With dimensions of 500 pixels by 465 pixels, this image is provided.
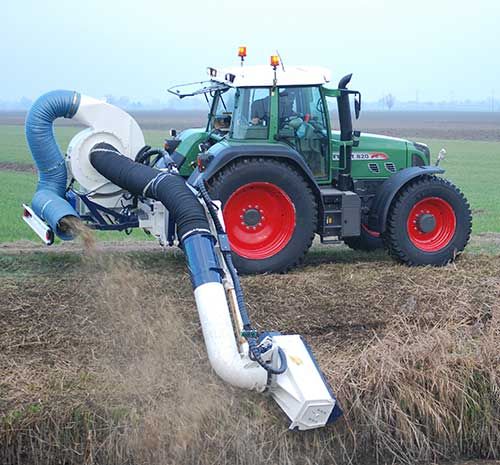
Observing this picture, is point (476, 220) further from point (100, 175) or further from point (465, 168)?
point (465, 168)

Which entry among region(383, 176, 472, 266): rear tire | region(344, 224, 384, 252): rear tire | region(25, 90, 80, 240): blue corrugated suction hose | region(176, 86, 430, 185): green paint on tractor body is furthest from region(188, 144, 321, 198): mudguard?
region(344, 224, 384, 252): rear tire

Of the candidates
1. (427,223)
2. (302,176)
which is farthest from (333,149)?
(427,223)

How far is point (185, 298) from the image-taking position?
26.6 feet

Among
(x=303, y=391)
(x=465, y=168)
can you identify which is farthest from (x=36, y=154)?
(x=465, y=168)

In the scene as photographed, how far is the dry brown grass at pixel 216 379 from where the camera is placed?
6.18m

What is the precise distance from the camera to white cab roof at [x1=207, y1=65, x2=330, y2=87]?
9344 millimetres

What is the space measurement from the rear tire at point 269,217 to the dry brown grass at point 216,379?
57cm

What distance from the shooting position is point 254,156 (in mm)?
9156

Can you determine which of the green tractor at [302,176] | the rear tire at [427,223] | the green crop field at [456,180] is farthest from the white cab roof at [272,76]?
the green crop field at [456,180]

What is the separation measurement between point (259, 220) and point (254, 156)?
28.5 inches

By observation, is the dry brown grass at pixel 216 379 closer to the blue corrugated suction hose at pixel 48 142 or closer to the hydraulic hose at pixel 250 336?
the hydraulic hose at pixel 250 336

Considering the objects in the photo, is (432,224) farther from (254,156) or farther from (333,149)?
(254,156)

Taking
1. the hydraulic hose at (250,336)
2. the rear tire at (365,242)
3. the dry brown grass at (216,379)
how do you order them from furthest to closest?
the rear tire at (365,242) < the dry brown grass at (216,379) < the hydraulic hose at (250,336)

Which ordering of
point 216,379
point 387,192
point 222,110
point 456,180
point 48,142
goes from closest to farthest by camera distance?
point 216,379 → point 48,142 → point 387,192 → point 222,110 → point 456,180
